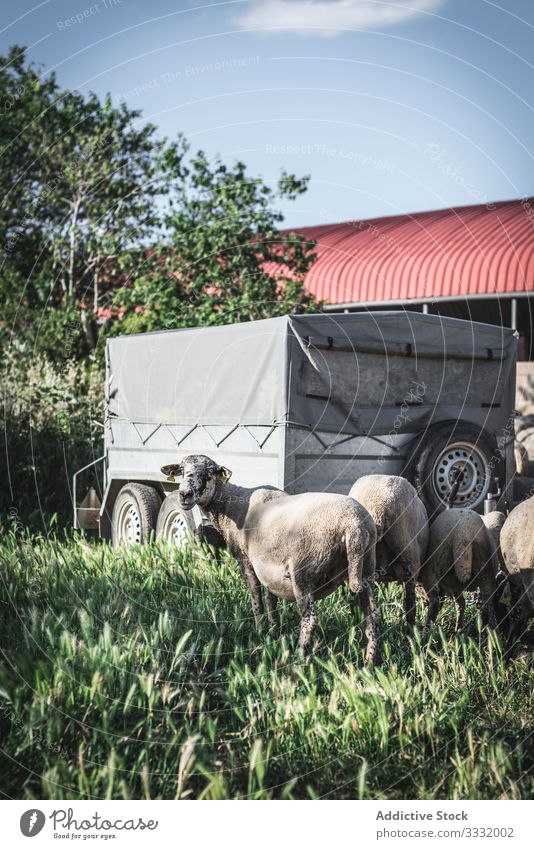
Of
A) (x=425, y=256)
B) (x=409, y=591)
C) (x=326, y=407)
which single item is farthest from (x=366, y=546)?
(x=425, y=256)

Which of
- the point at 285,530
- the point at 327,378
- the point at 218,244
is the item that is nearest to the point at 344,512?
the point at 285,530

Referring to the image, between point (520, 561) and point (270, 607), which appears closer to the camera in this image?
point (520, 561)

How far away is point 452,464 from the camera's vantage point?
812 centimetres

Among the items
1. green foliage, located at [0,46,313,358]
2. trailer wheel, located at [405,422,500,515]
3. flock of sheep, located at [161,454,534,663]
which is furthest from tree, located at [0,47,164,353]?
flock of sheep, located at [161,454,534,663]

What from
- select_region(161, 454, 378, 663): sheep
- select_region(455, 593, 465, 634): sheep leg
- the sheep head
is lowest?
select_region(455, 593, 465, 634): sheep leg

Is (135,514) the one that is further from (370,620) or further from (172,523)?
(370,620)

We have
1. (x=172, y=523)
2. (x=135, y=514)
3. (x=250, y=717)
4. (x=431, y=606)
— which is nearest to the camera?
(x=250, y=717)

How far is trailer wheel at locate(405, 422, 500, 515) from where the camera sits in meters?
7.89

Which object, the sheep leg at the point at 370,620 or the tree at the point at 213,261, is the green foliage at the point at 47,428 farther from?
the sheep leg at the point at 370,620

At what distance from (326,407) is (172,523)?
2.20m

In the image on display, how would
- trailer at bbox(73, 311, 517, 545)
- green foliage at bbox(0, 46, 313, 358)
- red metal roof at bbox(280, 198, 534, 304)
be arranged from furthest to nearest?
red metal roof at bbox(280, 198, 534, 304) < green foliage at bbox(0, 46, 313, 358) < trailer at bbox(73, 311, 517, 545)

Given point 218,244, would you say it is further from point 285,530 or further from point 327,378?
point 285,530

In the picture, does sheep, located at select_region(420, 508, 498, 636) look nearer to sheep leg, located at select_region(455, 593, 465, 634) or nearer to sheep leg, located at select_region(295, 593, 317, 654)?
sheep leg, located at select_region(455, 593, 465, 634)

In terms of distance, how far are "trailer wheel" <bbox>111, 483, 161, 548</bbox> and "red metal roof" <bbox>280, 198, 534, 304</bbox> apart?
20.6ft
